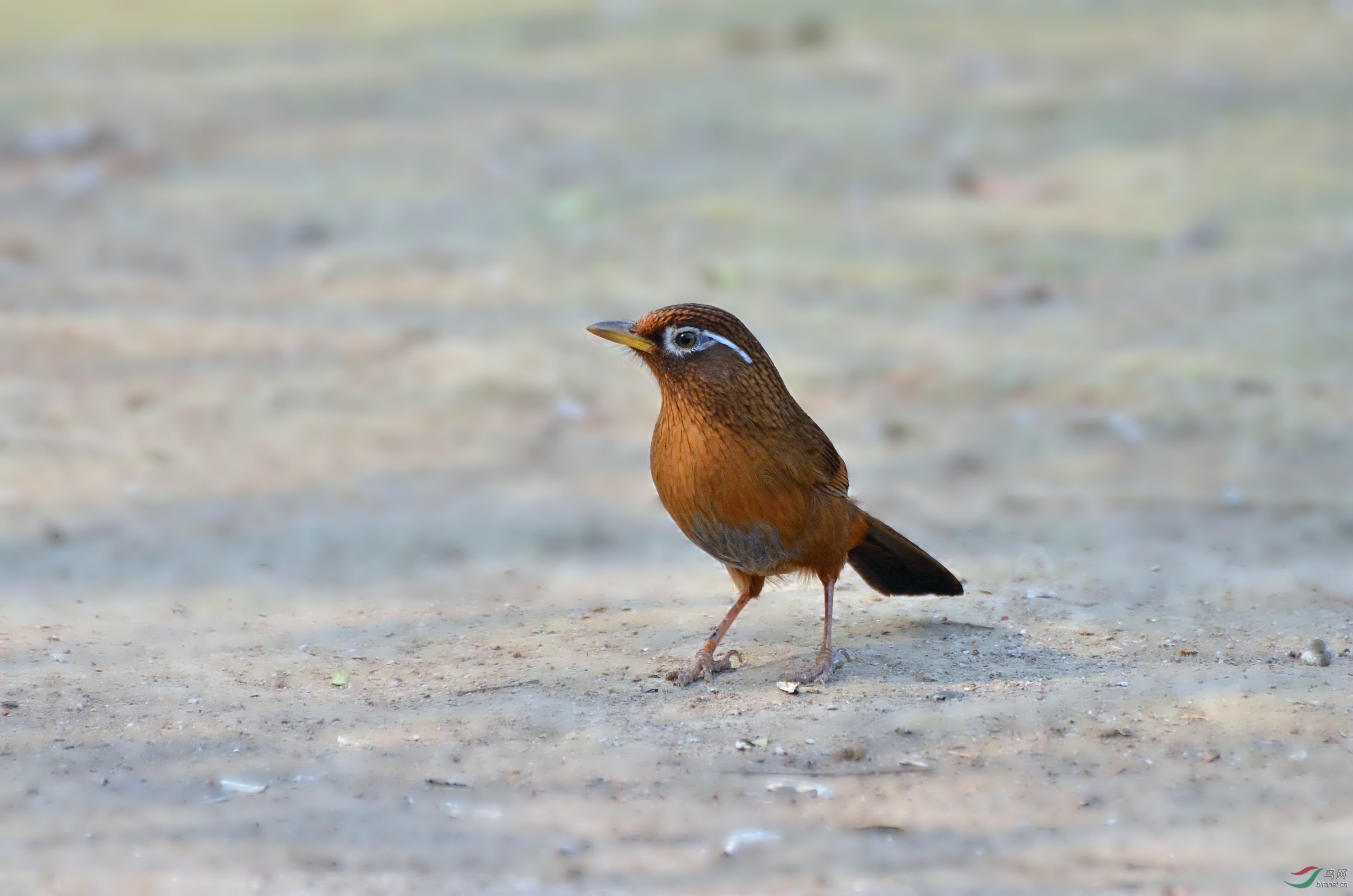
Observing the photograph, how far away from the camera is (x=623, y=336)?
15.3ft

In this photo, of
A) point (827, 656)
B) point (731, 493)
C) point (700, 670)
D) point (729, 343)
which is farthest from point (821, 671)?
point (729, 343)

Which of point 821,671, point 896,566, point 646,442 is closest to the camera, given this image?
point 821,671

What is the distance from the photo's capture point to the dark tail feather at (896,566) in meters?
5.00

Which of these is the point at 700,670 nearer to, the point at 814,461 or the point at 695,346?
the point at 814,461

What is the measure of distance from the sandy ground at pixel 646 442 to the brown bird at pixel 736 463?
0.37 m

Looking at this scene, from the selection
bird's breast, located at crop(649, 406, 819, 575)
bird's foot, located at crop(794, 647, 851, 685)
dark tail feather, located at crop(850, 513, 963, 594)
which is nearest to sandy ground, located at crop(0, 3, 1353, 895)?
bird's foot, located at crop(794, 647, 851, 685)

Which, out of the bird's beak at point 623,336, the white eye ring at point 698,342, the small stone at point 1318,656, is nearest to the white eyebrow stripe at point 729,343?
the white eye ring at point 698,342

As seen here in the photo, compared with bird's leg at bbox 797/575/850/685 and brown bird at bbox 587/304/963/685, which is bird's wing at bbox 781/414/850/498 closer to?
brown bird at bbox 587/304/963/685

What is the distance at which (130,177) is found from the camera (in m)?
10.4

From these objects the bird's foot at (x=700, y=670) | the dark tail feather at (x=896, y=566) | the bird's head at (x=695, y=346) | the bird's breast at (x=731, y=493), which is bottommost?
A: the bird's foot at (x=700, y=670)

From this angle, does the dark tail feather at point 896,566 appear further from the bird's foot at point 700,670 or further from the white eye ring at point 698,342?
the white eye ring at point 698,342

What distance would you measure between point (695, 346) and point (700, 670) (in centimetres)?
103
